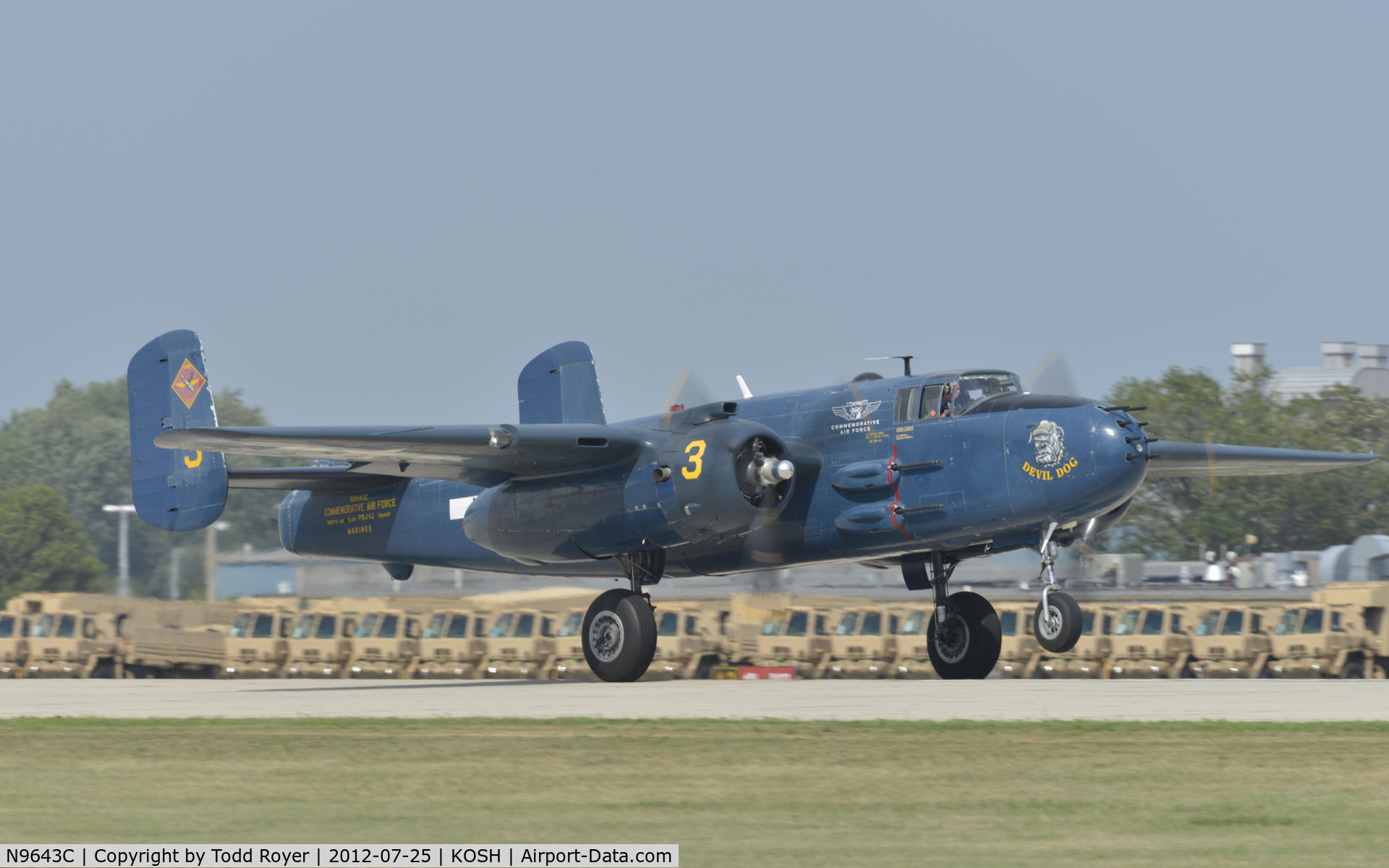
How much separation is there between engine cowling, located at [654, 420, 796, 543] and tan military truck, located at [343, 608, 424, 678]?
13.7 m

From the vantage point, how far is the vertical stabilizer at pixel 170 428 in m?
29.7

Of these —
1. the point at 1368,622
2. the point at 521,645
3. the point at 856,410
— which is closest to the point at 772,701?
the point at 856,410

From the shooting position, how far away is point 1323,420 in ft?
269

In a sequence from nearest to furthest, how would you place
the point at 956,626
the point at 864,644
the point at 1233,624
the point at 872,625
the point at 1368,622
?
the point at 956,626 < the point at 1368,622 < the point at 1233,624 < the point at 864,644 < the point at 872,625

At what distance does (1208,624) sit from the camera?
1254 inches

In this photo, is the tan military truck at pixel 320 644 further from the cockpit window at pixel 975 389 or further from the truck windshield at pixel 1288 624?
the truck windshield at pixel 1288 624

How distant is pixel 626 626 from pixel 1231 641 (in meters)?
12.4

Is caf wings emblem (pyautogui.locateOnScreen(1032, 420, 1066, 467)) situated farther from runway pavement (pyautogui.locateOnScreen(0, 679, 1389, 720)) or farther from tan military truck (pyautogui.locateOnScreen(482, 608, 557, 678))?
tan military truck (pyautogui.locateOnScreen(482, 608, 557, 678))

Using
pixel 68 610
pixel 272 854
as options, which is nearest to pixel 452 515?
pixel 68 610

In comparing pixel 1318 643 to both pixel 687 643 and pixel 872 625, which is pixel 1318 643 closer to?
pixel 872 625

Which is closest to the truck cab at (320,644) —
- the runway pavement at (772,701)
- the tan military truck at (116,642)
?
the tan military truck at (116,642)

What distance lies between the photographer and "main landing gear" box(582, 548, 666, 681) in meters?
25.9

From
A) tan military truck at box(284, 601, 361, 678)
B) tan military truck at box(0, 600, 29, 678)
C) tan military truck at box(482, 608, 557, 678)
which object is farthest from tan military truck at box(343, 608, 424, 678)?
tan military truck at box(0, 600, 29, 678)

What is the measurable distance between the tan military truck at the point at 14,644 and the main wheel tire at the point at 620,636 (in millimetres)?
20010
